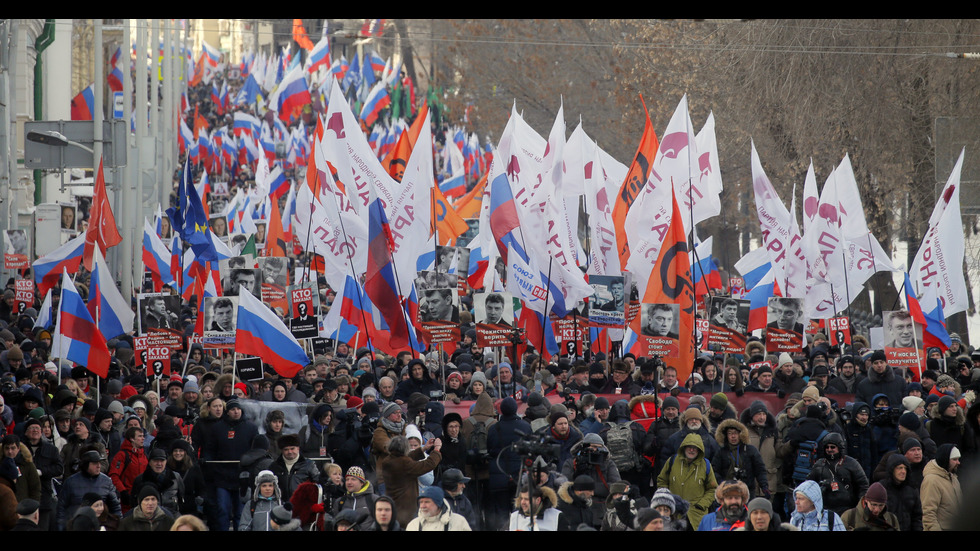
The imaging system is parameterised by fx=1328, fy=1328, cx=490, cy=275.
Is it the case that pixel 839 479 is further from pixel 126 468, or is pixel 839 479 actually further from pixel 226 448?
pixel 126 468

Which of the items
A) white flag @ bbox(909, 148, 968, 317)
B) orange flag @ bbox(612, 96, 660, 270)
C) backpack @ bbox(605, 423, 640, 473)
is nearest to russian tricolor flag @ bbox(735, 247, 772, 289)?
orange flag @ bbox(612, 96, 660, 270)

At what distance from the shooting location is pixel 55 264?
20.8 m

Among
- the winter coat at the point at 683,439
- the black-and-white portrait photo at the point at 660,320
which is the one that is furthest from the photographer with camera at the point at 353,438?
the black-and-white portrait photo at the point at 660,320

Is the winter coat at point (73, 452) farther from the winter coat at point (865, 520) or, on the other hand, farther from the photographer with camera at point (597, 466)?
the winter coat at point (865, 520)

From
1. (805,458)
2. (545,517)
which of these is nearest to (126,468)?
(545,517)

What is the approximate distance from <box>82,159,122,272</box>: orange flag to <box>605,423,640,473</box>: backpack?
7347mm

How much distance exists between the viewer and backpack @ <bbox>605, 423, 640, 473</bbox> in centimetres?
1064

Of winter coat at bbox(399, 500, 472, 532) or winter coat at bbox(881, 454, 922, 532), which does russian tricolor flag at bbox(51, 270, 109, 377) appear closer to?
winter coat at bbox(399, 500, 472, 532)

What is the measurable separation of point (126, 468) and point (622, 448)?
400 cm

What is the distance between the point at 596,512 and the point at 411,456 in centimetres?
144

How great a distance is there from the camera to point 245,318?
531 inches

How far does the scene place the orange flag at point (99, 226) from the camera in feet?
51.6

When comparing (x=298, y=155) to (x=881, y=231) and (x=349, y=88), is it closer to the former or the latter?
Answer: (x=349, y=88)

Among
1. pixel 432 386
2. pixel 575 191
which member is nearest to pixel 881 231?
pixel 575 191
